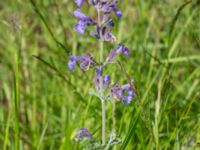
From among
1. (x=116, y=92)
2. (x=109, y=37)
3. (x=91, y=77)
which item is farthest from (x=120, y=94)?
(x=91, y=77)

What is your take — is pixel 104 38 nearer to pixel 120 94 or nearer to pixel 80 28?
pixel 80 28

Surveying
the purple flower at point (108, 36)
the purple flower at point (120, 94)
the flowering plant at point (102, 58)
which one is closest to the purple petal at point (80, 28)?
the flowering plant at point (102, 58)

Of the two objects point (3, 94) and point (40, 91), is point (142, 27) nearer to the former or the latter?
point (40, 91)

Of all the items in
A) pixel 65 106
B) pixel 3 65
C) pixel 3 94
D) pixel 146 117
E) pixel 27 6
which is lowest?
pixel 146 117

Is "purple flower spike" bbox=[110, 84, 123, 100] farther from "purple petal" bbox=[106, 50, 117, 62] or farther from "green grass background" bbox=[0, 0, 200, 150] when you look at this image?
"green grass background" bbox=[0, 0, 200, 150]

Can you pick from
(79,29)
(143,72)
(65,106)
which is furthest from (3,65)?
(79,29)

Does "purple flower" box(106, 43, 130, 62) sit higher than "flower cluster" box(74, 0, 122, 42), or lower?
lower

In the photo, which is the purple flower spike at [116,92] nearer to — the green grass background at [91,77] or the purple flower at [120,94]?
the purple flower at [120,94]

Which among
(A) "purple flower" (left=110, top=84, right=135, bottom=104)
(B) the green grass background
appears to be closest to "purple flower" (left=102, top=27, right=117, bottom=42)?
(A) "purple flower" (left=110, top=84, right=135, bottom=104)

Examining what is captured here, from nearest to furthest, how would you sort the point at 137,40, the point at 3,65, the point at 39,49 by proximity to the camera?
the point at 137,40
the point at 3,65
the point at 39,49
